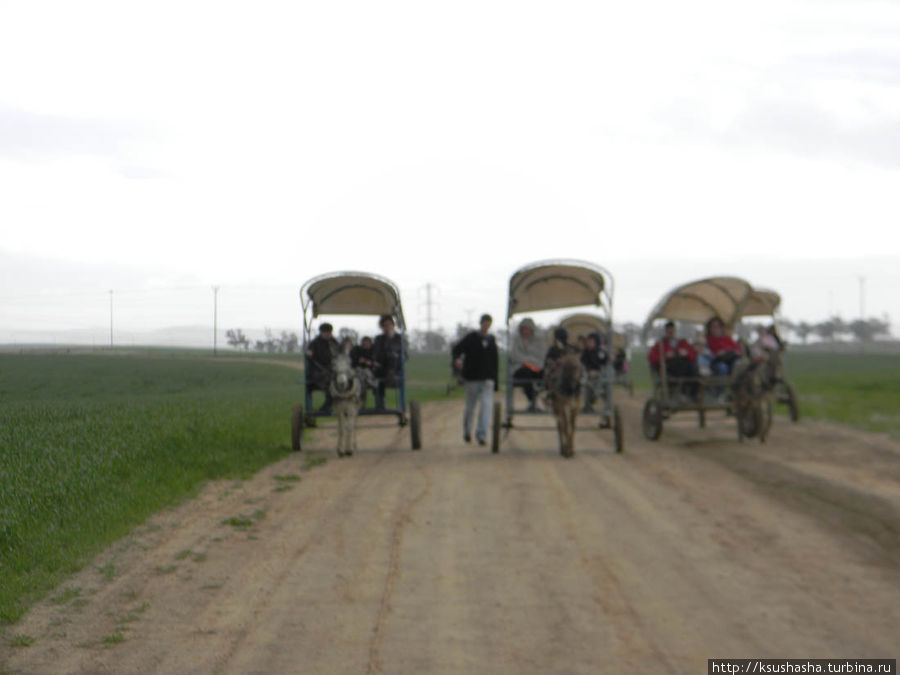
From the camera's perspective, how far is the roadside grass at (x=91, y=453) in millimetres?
8156

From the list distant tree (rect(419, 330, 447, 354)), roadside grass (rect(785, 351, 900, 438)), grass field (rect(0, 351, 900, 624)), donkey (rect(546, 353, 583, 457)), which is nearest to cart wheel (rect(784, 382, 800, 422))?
roadside grass (rect(785, 351, 900, 438))

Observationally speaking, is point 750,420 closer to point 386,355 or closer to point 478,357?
point 478,357

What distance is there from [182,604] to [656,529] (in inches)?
175

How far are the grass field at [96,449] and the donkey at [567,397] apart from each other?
14.7 feet

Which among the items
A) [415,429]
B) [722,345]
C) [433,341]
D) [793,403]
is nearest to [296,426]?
[415,429]

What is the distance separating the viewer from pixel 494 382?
1669 centimetres

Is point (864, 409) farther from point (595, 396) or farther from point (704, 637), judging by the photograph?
point (704, 637)

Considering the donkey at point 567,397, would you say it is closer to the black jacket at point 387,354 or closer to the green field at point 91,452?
the black jacket at point 387,354

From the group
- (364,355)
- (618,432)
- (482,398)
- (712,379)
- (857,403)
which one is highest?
(364,355)

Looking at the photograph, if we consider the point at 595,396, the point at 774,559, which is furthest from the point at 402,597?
the point at 595,396

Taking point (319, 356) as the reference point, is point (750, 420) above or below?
below

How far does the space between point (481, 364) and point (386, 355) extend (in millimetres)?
1828

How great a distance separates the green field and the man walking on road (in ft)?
10.8

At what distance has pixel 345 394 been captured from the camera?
48.5 ft
